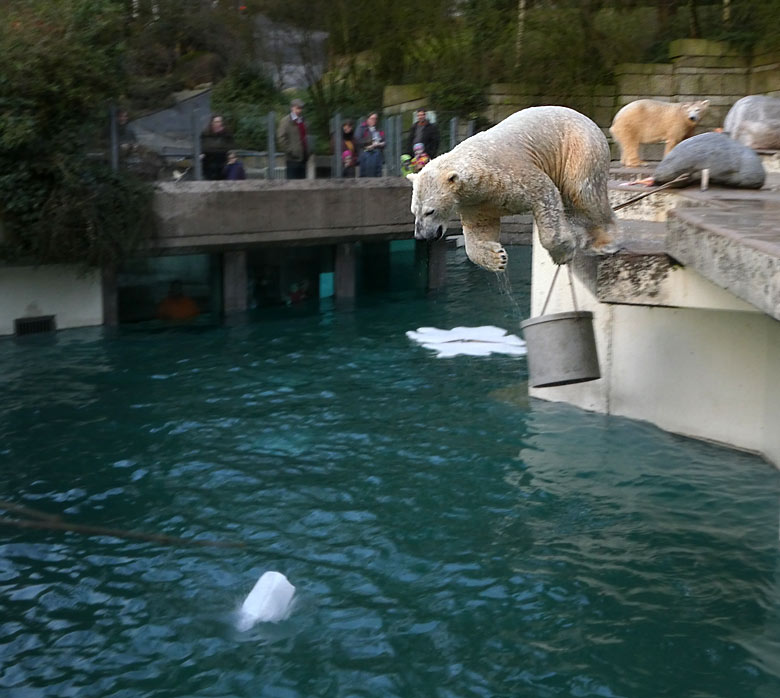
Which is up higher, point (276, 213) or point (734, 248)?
point (276, 213)

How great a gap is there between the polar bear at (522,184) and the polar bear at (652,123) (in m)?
5.84

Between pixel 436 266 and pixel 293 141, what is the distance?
4.29m

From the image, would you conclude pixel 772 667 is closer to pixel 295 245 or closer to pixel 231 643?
pixel 231 643

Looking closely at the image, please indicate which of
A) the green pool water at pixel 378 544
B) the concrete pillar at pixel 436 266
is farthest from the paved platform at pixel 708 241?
the concrete pillar at pixel 436 266

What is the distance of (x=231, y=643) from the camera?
5.98 metres

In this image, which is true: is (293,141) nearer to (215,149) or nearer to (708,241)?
(215,149)

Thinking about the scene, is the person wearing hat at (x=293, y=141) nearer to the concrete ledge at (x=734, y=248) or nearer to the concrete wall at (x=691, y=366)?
the concrete wall at (x=691, y=366)

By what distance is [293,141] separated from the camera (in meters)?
17.0

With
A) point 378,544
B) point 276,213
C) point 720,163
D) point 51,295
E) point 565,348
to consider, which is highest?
point 720,163

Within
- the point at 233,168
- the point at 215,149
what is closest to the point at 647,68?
the point at 233,168

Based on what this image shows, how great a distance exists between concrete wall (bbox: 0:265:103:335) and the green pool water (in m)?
2.49

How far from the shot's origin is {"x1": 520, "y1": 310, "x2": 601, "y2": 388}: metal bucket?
27.9 ft

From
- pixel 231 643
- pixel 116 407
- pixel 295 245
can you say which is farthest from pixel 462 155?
pixel 295 245

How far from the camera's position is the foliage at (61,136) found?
14070 mm
